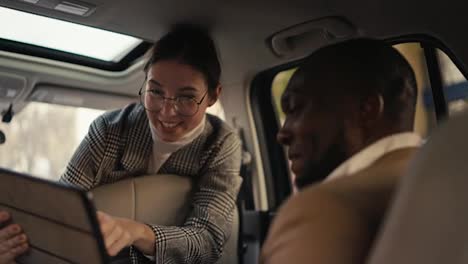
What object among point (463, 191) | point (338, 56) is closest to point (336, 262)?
point (463, 191)

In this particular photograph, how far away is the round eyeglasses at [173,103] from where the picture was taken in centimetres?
184

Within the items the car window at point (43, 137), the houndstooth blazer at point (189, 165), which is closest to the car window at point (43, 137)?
the car window at point (43, 137)

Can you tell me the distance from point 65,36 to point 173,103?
555mm

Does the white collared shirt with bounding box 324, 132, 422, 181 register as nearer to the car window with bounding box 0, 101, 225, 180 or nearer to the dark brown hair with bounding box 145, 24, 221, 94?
the dark brown hair with bounding box 145, 24, 221, 94

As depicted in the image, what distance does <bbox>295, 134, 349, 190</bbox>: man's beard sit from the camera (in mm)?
1035

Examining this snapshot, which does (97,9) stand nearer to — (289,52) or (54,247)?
(289,52)

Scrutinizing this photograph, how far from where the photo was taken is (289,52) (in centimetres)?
215

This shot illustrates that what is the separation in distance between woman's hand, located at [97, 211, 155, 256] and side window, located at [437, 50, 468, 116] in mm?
880

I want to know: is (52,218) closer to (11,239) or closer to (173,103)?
(11,239)

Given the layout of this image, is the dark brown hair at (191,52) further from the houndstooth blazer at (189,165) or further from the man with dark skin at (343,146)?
the man with dark skin at (343,146)

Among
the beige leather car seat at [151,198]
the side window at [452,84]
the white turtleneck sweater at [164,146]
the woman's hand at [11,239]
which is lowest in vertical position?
the woman's hand at [11,239]

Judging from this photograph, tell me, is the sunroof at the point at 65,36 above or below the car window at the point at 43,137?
above

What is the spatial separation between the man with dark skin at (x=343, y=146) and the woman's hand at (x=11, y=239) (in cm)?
64

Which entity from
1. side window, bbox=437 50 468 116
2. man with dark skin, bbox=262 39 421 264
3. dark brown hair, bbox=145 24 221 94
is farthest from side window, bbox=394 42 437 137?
man with dark skin, bbox=262 39 421 264
